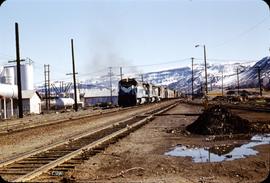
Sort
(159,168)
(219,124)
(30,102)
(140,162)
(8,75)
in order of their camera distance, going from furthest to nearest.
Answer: (8,75) < (30,102) < (219,124) < (140,162) < (159,168)

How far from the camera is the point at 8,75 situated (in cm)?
10094

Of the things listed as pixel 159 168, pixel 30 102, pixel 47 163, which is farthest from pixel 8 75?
pixel 159 168

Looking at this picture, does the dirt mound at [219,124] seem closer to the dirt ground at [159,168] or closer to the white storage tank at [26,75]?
the dirt ground at [159,168]

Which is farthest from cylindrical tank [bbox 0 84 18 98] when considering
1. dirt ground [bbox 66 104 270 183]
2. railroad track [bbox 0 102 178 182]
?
dirt ground [bbox 66 104 270 183]

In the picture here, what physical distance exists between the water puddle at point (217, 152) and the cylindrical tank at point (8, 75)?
89.4m

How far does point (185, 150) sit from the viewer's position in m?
14.0

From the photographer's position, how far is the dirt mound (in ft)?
64.1

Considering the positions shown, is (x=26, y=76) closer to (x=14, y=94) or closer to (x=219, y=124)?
(x=14, y=94)

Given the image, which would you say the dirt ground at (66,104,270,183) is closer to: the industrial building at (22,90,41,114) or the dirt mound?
the dirt mound

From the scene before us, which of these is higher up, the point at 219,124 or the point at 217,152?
the point at 219,124

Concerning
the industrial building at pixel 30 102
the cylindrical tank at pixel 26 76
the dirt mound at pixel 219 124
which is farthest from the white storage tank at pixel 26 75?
the dirt mound at pixel 219 124

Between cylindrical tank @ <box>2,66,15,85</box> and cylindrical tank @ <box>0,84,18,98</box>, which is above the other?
cylindrical tank @ <box>2,66,15,85</box>

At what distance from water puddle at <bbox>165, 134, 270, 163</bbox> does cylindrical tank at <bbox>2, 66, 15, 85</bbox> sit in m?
89.4

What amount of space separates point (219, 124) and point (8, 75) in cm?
8732
